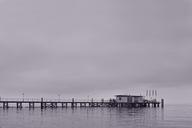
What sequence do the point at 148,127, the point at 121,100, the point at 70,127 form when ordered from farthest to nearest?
the point at 121,100 < the point at 148,127 < the point at 70,127

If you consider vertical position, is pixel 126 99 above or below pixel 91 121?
above

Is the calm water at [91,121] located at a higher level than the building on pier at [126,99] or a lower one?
lower

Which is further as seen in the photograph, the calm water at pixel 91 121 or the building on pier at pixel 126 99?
the building on pier at pixel 126 99

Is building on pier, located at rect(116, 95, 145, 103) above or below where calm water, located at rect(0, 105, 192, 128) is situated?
above

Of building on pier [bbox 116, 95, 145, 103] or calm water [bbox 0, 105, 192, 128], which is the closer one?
calm water [bbox 0, 105, 192, 128]

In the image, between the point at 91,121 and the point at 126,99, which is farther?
the point at 126,99

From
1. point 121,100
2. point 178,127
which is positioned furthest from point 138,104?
point 178,127

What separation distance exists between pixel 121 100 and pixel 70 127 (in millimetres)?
104249

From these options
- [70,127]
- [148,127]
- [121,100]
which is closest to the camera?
[70,127]

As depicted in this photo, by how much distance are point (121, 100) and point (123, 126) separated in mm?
98594

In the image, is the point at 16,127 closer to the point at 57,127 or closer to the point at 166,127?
the point at 57,127

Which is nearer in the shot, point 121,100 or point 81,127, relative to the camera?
point 81,127

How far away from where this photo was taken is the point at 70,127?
211 ft

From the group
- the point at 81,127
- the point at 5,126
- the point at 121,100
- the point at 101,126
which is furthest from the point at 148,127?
the point at 121,100
